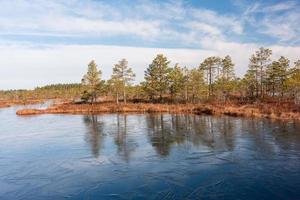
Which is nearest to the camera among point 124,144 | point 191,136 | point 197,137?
point 124,144

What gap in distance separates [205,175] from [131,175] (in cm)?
357

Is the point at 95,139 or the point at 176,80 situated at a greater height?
the point at 176,80

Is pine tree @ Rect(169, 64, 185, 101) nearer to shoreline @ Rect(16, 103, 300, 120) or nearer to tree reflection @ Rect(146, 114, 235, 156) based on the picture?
shoreline @ Rect(16, 103, 300, 120)

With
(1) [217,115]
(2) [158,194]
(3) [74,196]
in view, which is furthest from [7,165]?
(1) [217,115]

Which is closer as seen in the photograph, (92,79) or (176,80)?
(176,80)

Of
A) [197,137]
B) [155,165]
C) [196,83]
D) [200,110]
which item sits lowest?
[155,165]

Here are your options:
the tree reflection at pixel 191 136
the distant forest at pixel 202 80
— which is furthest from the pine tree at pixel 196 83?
the tree reflection at pixel 191 136

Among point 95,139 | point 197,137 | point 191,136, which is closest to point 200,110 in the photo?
point 191,136

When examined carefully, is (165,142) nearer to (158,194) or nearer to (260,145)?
(260,145)

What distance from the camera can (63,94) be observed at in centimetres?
14062

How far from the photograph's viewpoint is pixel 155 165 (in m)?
18.3

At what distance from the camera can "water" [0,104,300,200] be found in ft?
45.5

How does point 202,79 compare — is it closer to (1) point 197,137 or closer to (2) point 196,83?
(2) point 196,83

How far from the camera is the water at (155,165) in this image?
1387 cm
